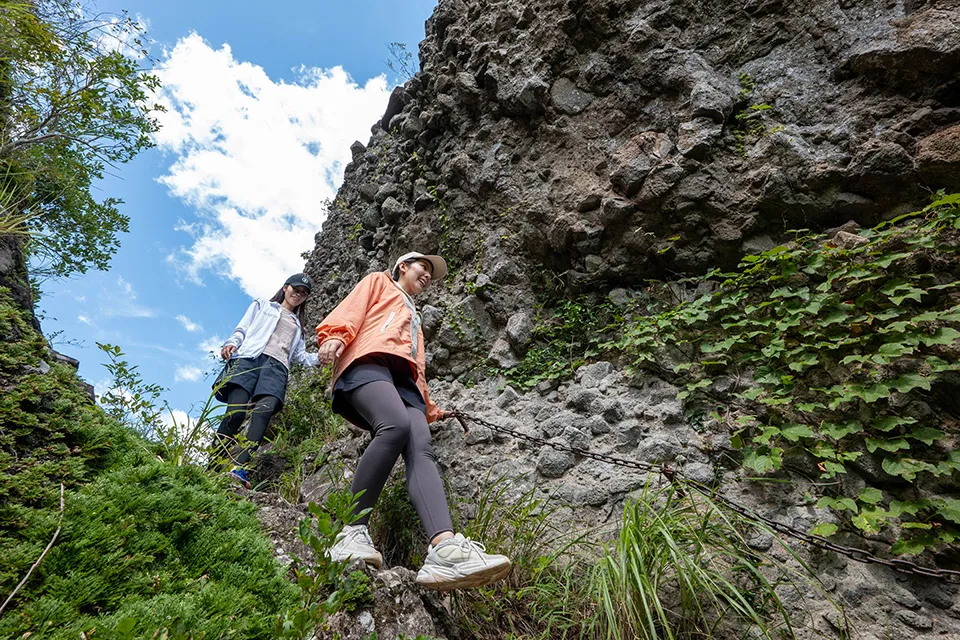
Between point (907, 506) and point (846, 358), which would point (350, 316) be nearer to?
point (846, 358)

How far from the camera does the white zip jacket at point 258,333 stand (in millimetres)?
3801

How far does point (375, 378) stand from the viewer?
272 cm

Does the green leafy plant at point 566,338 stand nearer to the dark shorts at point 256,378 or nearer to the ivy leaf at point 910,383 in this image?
the ivy leaf at point 910,383

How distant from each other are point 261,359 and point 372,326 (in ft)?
4.68

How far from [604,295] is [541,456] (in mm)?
1600

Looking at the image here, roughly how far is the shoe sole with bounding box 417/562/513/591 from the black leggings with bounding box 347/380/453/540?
244 mm

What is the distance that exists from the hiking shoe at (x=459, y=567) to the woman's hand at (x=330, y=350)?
121 centimetres

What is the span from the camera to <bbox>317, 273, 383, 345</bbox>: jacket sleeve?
2779mm

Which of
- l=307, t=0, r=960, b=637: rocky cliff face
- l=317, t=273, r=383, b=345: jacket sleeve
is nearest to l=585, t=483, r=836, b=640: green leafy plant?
l=307, t=0, r=960, b=637: rocky cliff face

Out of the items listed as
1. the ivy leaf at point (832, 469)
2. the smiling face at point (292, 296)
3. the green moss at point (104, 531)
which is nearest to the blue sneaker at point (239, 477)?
the green moss at point (104, 531)

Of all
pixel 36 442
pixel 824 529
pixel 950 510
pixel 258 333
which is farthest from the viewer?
pixel 258 333

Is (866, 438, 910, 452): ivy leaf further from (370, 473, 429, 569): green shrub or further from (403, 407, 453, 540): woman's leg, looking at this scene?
(370, 473, 429, 569): green shrub

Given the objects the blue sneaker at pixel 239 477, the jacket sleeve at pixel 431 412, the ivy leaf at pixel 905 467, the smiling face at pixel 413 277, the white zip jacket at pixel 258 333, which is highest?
the white zip jacket at pixel 258 333

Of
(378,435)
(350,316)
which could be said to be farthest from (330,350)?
(378,435)
